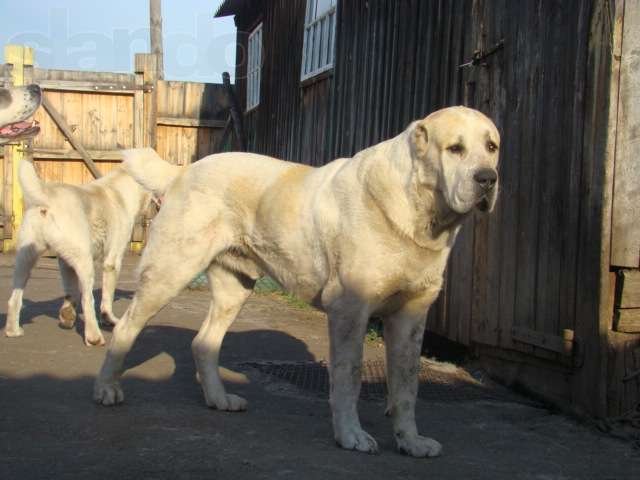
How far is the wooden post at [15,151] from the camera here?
14.4 m

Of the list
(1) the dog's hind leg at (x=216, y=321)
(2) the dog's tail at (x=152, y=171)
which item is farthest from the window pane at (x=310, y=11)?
(1) the dog's hind leg at (x=216, y=321)

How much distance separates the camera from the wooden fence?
14477 millimetres

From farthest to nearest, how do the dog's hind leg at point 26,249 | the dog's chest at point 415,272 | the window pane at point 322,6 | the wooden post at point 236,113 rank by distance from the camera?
1. the wooden post at point 236,113
2. the window pane at point 322,6
3. the dog's hind leg at point 26,249
4. the dog's chest at point 415,272

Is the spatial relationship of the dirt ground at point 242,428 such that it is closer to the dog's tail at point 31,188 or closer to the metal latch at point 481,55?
the dog's tail at point 31,188

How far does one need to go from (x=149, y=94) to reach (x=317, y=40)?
17.4 feet

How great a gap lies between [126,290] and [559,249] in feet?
22.3

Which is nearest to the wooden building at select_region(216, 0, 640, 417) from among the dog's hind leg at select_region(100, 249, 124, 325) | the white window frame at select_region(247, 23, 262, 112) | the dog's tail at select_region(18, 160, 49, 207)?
the dog's hind leg at select_region(100, 249, 124, 325)

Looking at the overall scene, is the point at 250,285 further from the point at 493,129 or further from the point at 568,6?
the point at 568,6

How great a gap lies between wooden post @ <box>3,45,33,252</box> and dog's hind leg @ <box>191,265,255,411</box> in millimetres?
10697

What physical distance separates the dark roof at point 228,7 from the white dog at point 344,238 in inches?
496

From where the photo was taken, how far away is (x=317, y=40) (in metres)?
11.0

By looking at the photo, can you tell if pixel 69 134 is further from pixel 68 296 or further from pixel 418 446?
pixel 418 446

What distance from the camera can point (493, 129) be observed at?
3656 mm

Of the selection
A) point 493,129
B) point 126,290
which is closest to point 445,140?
point 493,129
